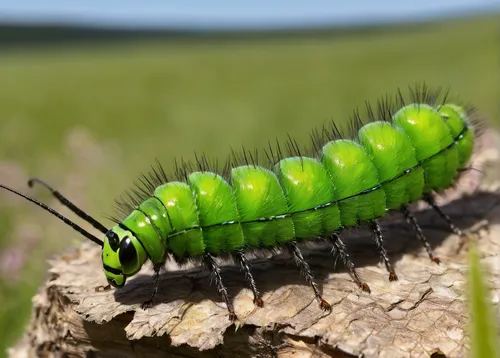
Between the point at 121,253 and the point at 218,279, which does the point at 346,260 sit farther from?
the point at 121,253

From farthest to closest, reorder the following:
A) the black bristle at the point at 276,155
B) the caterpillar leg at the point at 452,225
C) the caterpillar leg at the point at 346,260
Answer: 1. the caterpillar leg at the point at 452,225
2. the black bristle at the point at 276,155
3. the caterpillar leg at the point at 346,260

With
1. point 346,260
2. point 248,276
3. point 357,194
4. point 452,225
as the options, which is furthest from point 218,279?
point 452,225

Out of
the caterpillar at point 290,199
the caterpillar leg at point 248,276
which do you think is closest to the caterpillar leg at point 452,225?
the caterpillar at point 290,199

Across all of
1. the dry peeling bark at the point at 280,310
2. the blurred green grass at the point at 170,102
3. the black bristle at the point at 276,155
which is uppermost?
the blurred green grass at the point at 170,102

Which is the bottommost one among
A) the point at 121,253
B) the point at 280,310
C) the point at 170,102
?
the point at 280,310

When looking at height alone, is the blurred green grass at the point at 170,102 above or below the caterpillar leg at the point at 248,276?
above

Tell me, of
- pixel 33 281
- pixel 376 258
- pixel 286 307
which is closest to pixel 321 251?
pixel 376 258

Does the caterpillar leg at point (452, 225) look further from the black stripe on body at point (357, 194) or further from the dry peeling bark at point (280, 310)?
the black stripe on body at point (357, 194)

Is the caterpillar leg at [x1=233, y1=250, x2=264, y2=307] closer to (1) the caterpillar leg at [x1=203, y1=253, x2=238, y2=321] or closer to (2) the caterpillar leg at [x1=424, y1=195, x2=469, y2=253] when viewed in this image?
(1) the caterpillar leg at [x1=203, y1=253, x2=238, y2=321]
